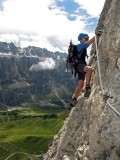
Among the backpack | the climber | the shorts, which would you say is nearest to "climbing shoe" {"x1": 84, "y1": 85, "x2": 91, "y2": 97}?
the climber

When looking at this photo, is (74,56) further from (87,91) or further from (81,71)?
(87,91)

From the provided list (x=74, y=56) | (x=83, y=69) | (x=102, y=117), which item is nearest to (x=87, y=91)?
(x=83, y=69)

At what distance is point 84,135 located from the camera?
1844cm

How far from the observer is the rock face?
587 inches

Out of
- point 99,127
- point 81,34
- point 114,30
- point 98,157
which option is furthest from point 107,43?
point 98,157

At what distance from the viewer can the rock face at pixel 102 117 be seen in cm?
1491

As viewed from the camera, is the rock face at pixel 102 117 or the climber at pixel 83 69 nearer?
the rock face at pixel 102 117

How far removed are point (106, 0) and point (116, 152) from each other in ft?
46.4

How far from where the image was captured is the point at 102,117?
15.6 metres

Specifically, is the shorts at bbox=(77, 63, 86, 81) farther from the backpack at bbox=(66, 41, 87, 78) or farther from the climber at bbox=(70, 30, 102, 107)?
the backpack at bbox=(66, 41, 87, 78)

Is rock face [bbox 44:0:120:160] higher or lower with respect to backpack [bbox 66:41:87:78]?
lower

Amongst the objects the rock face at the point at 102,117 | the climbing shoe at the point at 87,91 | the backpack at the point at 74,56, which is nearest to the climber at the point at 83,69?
the climbing shoe at the point at 87,91

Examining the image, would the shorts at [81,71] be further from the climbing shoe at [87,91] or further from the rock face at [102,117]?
the climbing shoe at [87,91]

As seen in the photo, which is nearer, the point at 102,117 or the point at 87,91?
the point at 102,117
